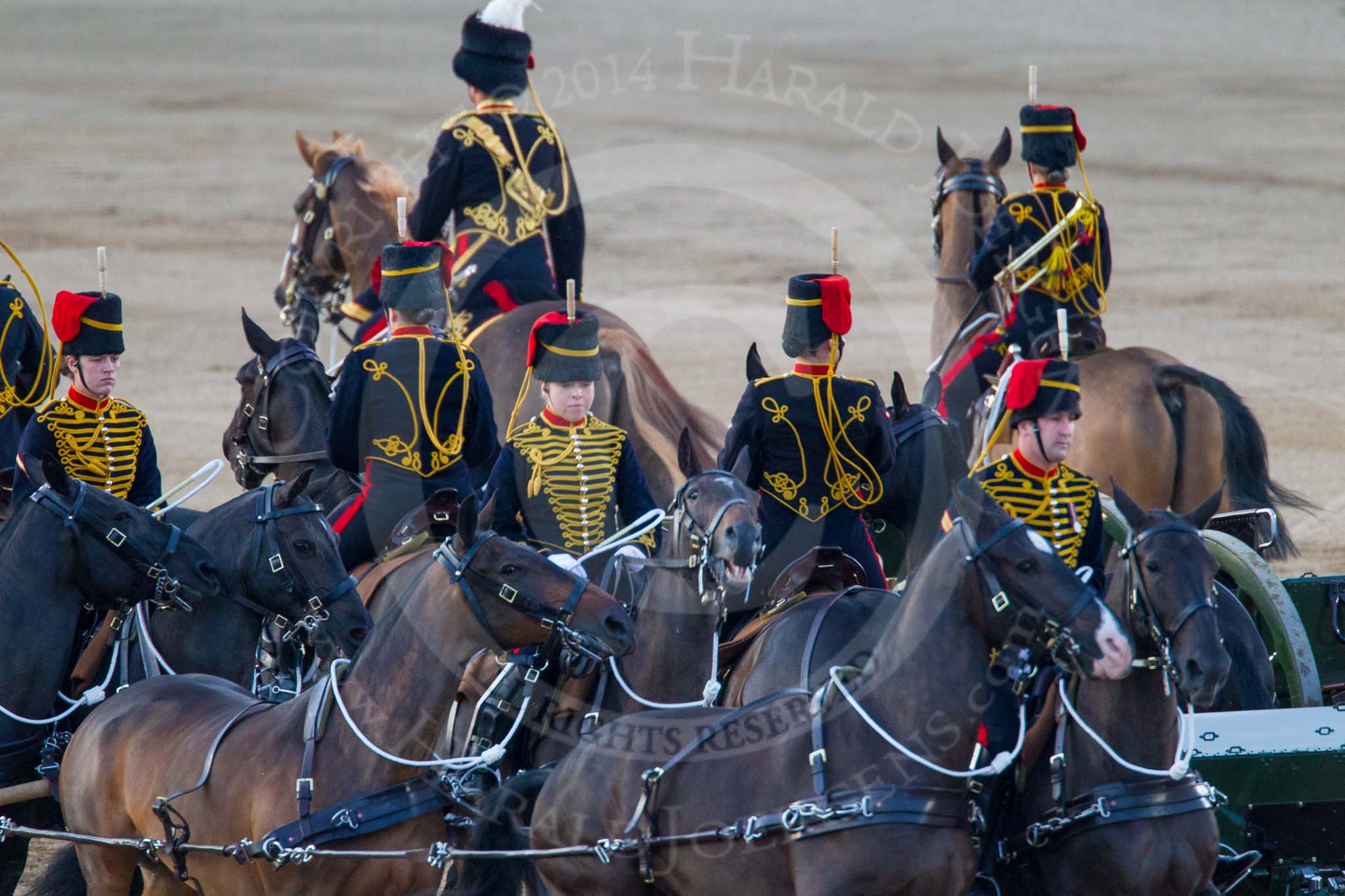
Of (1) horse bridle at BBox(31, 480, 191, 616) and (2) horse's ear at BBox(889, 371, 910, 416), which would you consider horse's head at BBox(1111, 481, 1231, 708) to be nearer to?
(2) horse's ear at BBox(889, 371, 910, 416)

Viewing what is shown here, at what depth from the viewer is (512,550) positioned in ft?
16.1

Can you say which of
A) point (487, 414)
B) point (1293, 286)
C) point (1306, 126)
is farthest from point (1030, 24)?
point (487, 414)

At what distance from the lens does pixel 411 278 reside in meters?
6.41

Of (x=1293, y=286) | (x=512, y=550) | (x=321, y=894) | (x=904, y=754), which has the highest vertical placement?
(x=512, y=550)

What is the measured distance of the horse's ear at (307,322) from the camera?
8.93 metres

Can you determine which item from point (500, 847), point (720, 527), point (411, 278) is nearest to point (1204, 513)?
point (720, 527)

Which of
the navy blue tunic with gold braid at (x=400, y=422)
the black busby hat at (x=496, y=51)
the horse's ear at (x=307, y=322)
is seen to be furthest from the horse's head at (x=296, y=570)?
the horse's ear at (x=307, y=322)

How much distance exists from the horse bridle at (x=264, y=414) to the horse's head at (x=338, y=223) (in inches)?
70.6

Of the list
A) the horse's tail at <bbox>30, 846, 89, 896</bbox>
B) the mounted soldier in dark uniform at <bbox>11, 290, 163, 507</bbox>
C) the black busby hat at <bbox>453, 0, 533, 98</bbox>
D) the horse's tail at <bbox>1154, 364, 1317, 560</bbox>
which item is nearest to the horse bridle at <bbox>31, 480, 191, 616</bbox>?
the mounted soldier in dark uniform at <bbox>11, 290, 163, 507</bbox>

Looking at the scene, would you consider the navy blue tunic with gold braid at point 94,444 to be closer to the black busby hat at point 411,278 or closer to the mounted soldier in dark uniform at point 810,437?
the black busby hat at point 411,278

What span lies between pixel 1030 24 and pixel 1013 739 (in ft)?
90.2

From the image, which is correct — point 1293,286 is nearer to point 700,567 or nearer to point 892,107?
point 892,107

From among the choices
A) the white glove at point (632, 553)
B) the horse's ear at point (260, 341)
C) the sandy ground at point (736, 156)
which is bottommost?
the sandy ground at point (736, 156)

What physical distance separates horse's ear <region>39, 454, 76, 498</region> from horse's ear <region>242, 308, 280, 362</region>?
4.16 feet
